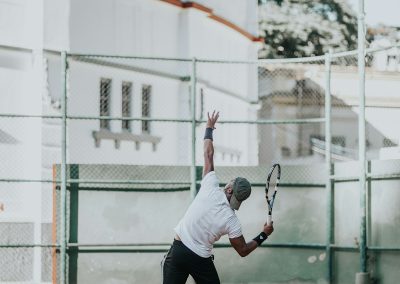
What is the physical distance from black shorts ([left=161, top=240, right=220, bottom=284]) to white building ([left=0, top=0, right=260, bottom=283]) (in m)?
4.91

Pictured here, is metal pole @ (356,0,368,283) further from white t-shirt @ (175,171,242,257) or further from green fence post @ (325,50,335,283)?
white t-shirt @ (175,171,242,257)

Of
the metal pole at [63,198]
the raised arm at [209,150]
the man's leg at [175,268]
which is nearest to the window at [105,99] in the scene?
the metal pole at [63,198]

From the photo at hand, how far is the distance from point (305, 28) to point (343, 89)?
24.9 metres

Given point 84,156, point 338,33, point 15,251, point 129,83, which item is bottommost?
point 15,251

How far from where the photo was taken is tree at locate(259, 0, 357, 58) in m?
39.0

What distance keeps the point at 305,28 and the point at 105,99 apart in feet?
65.0

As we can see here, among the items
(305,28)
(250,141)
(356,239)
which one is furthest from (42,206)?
(305,28)

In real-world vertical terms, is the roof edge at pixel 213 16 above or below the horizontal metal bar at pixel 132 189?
above

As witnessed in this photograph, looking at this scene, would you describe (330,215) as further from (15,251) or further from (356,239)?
(15,251)

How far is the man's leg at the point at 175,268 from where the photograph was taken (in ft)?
30.9

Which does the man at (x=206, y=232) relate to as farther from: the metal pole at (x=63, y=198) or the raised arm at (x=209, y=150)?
the metal pole at (x=63, y=198)

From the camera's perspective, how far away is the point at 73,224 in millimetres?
13328

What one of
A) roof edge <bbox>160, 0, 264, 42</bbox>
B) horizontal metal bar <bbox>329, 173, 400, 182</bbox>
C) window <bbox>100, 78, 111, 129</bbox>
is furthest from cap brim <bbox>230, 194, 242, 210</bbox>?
roof edge <bbox>160, 0, 264, 42</bbox>

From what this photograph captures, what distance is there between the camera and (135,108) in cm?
2180
